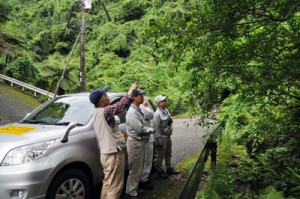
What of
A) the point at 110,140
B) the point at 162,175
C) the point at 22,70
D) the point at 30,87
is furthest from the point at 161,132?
the point at 22,70

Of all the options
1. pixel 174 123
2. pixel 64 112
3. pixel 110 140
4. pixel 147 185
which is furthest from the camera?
pixel 174 123

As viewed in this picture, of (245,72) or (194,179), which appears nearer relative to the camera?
(194,179)

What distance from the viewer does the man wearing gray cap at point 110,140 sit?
4.30 metres

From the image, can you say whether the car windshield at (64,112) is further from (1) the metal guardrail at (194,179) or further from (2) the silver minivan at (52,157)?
(1) the metal guardrail at (194,179)

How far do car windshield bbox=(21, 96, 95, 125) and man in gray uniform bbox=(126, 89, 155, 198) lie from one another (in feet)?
2.40

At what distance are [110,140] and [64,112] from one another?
1.46m

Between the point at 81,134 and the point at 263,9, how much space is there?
311cm

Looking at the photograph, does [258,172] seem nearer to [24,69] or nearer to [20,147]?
[20,147]

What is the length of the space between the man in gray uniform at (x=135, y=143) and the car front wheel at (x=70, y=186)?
2.63ft

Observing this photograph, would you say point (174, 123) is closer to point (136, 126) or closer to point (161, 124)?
point (161, 124)

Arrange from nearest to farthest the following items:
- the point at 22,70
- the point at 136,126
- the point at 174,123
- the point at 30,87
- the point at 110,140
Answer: the point at 110,140 < the point at 136,126 < the point at 174,123 < the point at 30,87 < the point at 22,70

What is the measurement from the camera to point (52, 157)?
4.17 metres

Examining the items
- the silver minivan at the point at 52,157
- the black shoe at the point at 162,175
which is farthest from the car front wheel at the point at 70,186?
the black shoe at the point at 162,175

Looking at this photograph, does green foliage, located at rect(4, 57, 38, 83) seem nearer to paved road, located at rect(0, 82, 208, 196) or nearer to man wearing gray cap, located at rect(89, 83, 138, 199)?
paved road, located at rect(0, 82, 208, 196)
